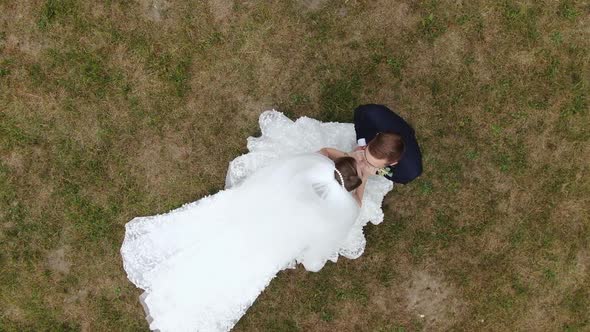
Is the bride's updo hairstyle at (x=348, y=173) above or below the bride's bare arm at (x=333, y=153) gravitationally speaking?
above

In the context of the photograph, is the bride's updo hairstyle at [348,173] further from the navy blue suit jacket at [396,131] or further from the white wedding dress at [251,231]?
the navy blue suit jacket at [396,131]

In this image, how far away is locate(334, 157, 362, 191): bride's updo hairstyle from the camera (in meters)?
4.37

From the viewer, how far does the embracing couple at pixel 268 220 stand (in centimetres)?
444

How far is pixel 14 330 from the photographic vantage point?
6.16 m

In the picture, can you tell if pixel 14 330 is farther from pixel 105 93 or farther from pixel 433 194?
pixel 433 194

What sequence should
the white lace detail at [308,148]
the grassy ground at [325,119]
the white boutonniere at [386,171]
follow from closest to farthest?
the white boutonniere at [386,171] → the white lace detail at [308,148] → the grassy ground at [325,119]

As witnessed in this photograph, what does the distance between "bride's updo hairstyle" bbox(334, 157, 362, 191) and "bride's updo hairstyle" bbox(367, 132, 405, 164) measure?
235 mm

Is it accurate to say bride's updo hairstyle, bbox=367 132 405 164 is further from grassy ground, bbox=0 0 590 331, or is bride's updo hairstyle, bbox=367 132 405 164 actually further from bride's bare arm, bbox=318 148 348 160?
grassy ground, bbox=0 0 590 331

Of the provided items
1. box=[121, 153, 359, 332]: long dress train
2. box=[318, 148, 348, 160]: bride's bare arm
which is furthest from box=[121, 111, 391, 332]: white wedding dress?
box=[318, 148, 348, 160]: bride's bare arm

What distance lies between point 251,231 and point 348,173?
3.25ft

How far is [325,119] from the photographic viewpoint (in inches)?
244

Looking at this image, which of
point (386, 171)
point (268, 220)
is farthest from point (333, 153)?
point (268, 220)

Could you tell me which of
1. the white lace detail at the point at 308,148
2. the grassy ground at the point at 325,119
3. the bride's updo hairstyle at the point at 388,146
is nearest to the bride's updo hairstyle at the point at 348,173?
the bride's updo hairstyle at the point at 388,146

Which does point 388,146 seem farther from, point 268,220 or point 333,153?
point 268,220
